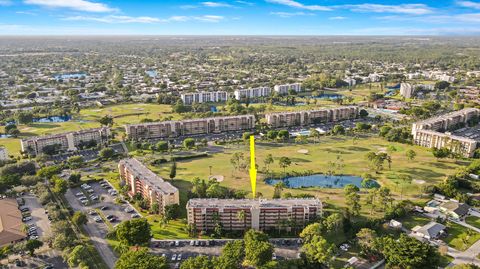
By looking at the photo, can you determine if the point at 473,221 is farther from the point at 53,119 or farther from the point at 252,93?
the point at 53,119

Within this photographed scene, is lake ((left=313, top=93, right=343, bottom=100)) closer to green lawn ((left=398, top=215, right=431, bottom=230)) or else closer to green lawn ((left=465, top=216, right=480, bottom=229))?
green lawn ((left=398, top=215, right=431, bottom=230))

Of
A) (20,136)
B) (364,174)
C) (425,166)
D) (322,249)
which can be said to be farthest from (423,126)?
(20,136)

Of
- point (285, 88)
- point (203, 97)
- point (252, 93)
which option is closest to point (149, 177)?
point (203, 97)

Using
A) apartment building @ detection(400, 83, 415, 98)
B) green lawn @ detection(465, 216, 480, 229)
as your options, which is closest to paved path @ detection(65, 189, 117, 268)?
green lawn @ detection(465, 216, 480, 229)

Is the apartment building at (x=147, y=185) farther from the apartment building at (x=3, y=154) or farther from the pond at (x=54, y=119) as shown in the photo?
the pond at (x=54, y=119)

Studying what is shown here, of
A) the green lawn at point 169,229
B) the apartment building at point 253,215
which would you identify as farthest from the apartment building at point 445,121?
the green lawn at point 169,229

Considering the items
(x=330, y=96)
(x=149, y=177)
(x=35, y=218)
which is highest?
(x=330, y=96)

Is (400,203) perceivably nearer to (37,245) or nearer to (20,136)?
(37,245)
